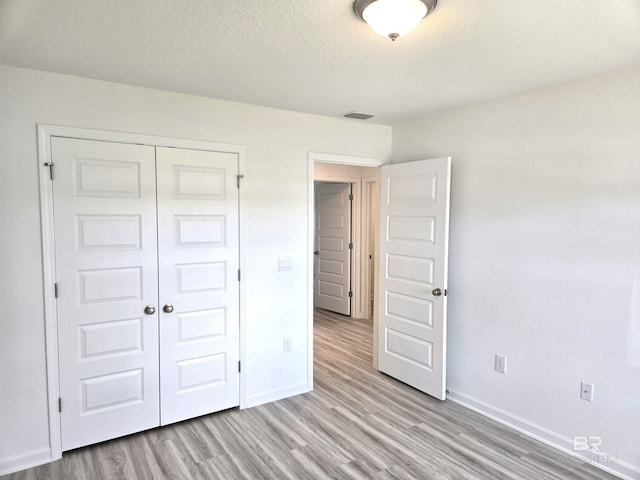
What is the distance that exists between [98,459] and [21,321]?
1.00 m

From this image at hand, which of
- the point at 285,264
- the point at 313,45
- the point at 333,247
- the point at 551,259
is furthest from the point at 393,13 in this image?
the point at 333,247

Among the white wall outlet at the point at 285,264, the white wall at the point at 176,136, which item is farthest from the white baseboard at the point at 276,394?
the white wall outlet at the point at 285,264

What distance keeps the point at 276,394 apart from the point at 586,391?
2.29m

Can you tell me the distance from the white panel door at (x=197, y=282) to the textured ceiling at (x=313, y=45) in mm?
615

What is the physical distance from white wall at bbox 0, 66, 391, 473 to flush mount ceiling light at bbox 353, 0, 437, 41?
172 centimetres

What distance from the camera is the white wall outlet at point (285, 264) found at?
11.4 ft

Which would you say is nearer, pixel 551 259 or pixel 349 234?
pixel 551 259

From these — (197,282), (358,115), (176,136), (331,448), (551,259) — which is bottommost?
(331,448)

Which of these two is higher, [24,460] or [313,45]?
[313,45]

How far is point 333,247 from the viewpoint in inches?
254

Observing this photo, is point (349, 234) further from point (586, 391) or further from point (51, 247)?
point (51, 247)

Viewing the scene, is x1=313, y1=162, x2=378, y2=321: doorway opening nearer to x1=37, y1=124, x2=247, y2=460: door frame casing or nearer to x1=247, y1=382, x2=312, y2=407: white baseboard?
x1=247, y1=382, x2=312, y2=407: white baseboard

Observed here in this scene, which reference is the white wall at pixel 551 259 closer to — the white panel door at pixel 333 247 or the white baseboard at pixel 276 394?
the white baseboard at pixel 276 394

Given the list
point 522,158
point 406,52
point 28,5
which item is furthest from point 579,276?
point 28,5
